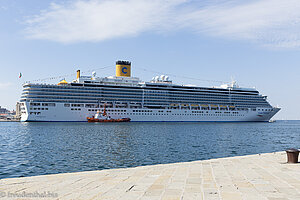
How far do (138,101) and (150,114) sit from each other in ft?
20.4

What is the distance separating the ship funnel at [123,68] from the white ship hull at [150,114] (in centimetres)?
1722

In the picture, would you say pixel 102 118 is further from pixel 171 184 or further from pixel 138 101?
pixel 171 184

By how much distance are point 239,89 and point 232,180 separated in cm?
10667

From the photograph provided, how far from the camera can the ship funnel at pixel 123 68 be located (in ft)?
338

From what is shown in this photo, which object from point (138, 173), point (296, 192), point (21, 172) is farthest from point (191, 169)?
point (21, 172)

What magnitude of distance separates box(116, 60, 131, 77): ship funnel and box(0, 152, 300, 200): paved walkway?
91708 millimetres

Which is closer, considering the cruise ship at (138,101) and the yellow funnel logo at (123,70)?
the cruise ship at (138,101)

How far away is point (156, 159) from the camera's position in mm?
21312

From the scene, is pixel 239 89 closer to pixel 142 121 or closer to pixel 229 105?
pixel 229 105

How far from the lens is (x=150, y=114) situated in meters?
94.8

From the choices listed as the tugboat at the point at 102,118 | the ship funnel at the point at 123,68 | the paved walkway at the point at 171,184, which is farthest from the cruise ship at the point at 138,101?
the paved walkway at the point at 171,184

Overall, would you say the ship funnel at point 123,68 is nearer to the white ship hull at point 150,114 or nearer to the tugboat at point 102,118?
the white ship hull at point 150,114

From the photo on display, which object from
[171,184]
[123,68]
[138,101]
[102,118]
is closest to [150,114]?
[138,101]

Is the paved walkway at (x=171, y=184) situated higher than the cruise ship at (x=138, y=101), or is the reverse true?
the cruise ship at (x=138, y=101)
